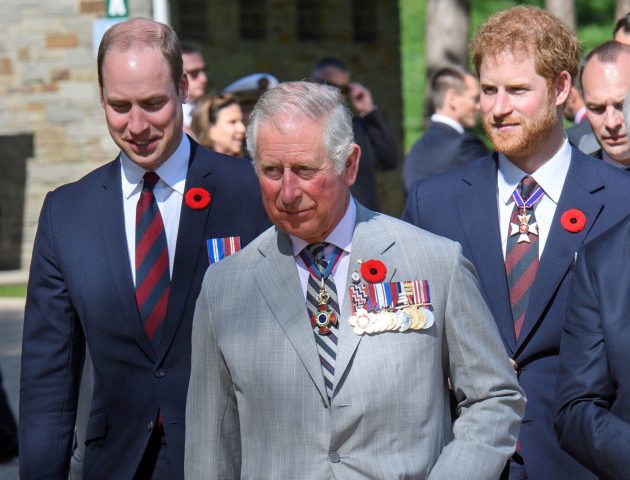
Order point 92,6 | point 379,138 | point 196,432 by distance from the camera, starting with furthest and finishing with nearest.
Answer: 1. point 92,6
2. point 379,138
3. point 196,432

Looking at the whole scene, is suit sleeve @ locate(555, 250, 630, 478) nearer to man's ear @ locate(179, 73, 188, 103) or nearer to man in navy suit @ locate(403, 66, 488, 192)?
man's ear @ locate(179, 73, 188, 103)

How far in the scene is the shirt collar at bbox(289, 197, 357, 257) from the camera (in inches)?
137

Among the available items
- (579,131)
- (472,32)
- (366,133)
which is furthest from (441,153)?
(472,32)

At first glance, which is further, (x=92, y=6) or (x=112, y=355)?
(x=92, y=6)

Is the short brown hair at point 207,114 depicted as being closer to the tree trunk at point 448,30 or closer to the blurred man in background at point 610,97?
the blurred man in background at point 610,97

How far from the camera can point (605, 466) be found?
3.26m

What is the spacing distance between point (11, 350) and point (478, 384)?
896cm

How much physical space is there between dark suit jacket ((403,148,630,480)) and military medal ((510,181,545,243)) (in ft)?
0.21

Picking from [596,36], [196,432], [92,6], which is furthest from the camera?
[596,36]

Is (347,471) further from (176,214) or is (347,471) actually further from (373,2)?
(373,2)

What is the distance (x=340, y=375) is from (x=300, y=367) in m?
0.11

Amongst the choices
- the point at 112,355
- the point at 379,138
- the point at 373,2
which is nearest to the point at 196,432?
Answer: the point at 112,355

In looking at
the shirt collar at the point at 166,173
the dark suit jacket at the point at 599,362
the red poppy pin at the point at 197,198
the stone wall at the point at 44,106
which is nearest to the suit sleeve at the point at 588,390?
the dark suit jacket at the point at 599,362

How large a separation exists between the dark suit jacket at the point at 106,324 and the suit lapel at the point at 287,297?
61 cm
